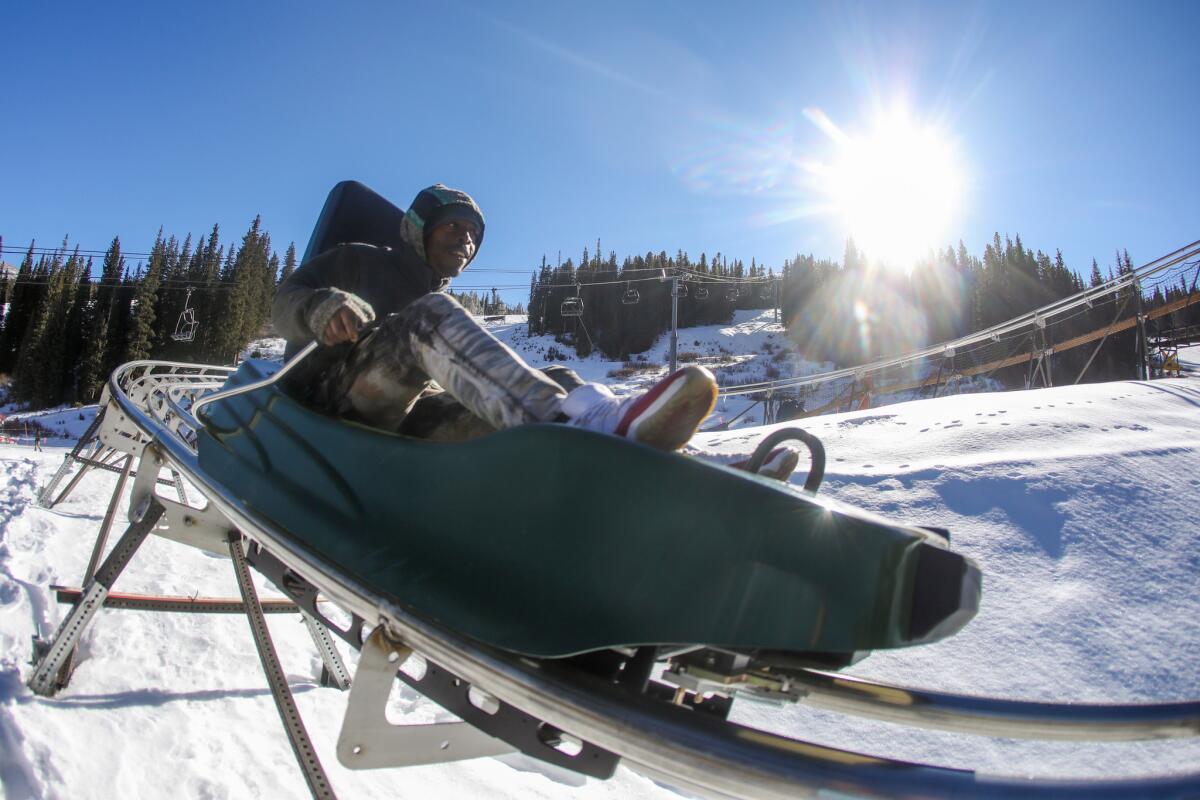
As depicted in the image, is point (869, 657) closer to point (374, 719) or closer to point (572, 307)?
point (374, 719)

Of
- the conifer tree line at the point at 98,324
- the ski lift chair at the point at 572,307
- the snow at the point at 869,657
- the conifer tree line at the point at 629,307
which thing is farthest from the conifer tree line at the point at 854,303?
the snow at the point at 869,657

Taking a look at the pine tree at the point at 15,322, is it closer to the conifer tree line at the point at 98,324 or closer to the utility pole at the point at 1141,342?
the conifer tree line at the point at 98,324

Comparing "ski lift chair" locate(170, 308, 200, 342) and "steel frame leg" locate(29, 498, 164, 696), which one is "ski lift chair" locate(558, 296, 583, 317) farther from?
"steel frame leg" locate(29, 498, 164, 696)

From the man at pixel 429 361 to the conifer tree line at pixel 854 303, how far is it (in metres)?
35.0

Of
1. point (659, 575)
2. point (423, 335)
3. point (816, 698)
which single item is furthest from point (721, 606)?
point (423, 335)

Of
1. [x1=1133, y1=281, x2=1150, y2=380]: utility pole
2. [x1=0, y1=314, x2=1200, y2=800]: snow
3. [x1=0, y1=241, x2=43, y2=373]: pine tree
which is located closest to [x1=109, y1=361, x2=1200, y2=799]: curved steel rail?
[x1=0, y1=314, x2=1200, y2=800]: snow

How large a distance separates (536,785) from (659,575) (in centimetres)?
183

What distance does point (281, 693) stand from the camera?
171cm

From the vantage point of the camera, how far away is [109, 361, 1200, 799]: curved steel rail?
0.69 meters

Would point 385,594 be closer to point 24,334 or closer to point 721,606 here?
point 721,606

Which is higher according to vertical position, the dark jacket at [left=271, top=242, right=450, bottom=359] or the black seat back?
the black seat back

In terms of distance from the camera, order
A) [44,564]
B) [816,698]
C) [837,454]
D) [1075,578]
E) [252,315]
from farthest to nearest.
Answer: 1. [252,315]
2. [837,454]
3. [44,564]
4. [1075,578]
5. [816,698]

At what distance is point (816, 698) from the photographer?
110 centimetres

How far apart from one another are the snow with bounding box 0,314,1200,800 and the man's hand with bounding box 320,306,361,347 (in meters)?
0.97
